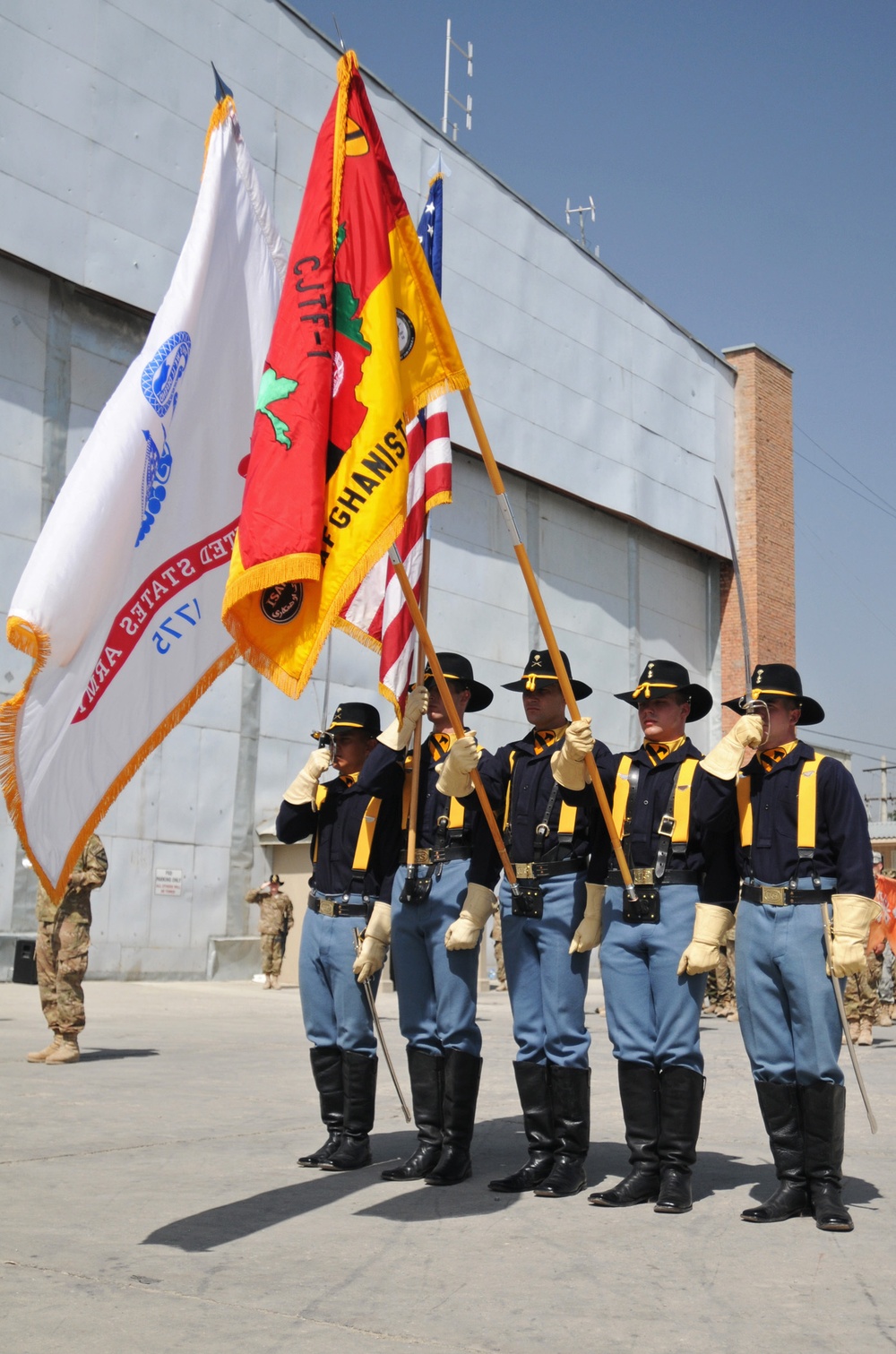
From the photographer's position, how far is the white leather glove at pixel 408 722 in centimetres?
632

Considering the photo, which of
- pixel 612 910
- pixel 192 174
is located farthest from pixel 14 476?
pixel 612 910

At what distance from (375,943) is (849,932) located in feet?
6.94

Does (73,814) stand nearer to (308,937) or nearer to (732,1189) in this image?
(308,937)

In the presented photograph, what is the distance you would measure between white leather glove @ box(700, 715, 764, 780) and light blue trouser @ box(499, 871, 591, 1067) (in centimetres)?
85

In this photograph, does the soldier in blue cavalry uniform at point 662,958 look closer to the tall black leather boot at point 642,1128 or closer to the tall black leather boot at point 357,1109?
the tall black leather boot at point 642,1128

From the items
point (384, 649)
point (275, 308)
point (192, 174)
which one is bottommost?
point (384, 649)

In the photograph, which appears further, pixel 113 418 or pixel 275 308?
pixel 275 308

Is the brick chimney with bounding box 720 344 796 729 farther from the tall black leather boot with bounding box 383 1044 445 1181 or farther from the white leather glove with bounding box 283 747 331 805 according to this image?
the tall black leather boot with bounding box 383 1044 445 1181

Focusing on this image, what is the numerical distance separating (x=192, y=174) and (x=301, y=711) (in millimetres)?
8683

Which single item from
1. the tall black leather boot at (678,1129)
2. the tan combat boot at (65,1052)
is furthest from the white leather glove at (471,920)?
the tan combat boot at (65,1052)

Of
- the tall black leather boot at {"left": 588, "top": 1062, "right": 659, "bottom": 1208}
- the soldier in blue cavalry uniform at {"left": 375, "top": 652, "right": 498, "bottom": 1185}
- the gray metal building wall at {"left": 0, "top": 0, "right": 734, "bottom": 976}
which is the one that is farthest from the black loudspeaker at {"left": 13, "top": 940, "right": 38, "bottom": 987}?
the tall black leather boot at {"left": 588, "top": 1062, "right": 659, "bottom": 1208}

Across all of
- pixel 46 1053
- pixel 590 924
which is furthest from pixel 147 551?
pixel 46 1053

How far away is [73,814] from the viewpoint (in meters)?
5.59

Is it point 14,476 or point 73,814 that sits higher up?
point 14,476
